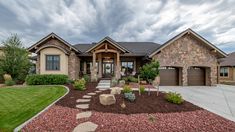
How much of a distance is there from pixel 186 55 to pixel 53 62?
1513 cm

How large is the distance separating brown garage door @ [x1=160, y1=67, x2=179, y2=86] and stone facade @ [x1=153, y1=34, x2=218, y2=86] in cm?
79

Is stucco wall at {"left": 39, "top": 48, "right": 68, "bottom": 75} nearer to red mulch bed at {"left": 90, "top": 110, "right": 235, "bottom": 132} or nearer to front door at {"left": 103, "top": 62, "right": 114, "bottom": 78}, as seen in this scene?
front door at {"left": 103, "top": 62, "right": 114, "bottom": 78}

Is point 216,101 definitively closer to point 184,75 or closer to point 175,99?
point 175,99

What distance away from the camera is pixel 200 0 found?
42.4ft

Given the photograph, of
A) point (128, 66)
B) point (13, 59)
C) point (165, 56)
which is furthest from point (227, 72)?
point (13, 59)

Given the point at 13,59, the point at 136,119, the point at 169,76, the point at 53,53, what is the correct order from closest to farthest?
the point at 136,119
the point at 53,53
the point at 169,76
the point at 13,59

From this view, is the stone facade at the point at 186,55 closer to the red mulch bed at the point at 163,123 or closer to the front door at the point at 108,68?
the front door at the point at 108,68

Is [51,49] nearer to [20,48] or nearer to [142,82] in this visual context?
[20,48]

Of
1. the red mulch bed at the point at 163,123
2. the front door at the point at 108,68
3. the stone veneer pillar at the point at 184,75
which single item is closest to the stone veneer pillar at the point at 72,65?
the front door at the point at 108,68

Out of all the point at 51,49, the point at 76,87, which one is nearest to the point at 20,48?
the point at 51,49

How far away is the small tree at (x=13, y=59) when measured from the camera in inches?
744

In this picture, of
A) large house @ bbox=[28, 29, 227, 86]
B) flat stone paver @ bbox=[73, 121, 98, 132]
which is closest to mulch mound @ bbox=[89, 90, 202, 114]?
flat stone paver @ bbox=[73, 121, 98, 132]

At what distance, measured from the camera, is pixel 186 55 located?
707 inches

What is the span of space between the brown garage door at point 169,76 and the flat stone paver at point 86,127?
46.8 feet
